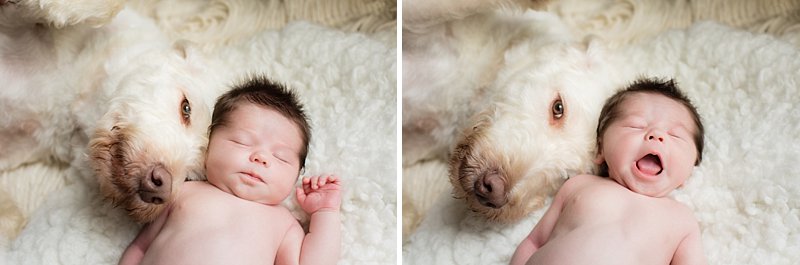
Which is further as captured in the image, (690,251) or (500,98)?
(500,98)

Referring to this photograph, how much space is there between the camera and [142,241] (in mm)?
1272

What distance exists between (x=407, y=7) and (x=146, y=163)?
0.48 m

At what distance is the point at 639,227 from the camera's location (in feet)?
4.11

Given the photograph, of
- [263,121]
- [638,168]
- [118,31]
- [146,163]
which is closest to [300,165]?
[263,121]

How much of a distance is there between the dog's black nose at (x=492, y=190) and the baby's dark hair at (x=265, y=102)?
10.8 inches

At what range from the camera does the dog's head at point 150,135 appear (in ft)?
4.16

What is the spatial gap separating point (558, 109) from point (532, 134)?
0.06 metres

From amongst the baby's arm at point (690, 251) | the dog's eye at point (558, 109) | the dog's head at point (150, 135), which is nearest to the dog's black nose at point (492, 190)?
the dog's eye at point (558, 109)

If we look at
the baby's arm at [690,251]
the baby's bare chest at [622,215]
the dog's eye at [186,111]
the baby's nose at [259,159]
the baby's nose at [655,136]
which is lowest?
the baby's arm at [690,251]

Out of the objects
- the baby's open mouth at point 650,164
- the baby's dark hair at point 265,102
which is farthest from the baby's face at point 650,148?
the baby's dark hair at point 265,102

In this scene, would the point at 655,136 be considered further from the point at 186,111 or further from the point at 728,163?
the point at 186,111

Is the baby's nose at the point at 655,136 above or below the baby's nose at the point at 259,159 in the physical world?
above

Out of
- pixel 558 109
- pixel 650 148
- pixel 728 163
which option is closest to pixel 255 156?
pixel 558 109

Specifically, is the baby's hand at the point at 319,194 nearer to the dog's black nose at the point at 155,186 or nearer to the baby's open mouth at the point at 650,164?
the dog's black nose at the point at 155,186
